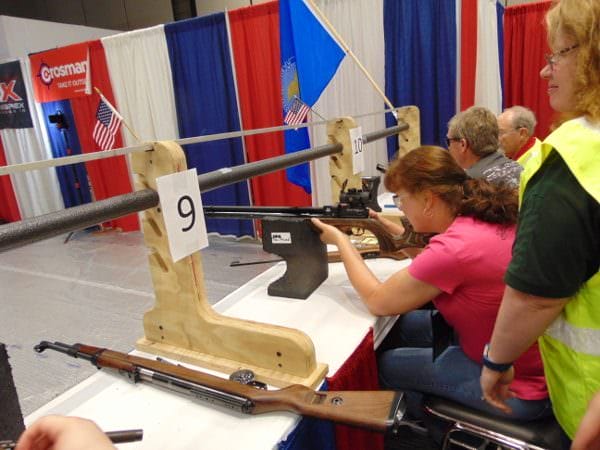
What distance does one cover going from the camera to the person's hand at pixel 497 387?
34.8 inches

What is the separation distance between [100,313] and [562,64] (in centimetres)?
294

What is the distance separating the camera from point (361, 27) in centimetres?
337

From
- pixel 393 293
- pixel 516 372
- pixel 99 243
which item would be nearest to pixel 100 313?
pixel 99 243

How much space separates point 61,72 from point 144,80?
1.17 metres

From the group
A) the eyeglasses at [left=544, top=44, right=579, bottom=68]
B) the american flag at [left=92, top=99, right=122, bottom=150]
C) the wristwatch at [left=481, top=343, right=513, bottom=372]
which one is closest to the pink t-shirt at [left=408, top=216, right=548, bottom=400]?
the wristwatch at [left=481, top=343, right=513, bottom=372]

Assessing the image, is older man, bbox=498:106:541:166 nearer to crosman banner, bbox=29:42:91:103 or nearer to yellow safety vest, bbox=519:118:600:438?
yellow safety vest, bbox=519:118:600:438

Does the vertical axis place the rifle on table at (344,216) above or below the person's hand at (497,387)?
above

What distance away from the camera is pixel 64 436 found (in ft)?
1.29

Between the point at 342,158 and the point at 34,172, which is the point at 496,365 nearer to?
the point at 342,158

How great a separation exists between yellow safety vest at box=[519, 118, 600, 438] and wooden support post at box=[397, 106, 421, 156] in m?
1.90

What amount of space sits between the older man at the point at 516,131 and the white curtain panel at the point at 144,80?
3.16 m

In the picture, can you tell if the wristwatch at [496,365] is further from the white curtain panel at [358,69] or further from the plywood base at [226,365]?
the white curtain panel at [358,69]

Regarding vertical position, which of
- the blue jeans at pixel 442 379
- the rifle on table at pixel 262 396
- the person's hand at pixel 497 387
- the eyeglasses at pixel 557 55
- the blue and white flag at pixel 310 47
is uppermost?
the blue and white flag at pixel 310 47

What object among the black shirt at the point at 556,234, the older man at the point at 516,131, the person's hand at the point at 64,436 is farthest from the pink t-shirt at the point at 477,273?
the older man at the point at 516,131
